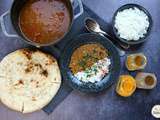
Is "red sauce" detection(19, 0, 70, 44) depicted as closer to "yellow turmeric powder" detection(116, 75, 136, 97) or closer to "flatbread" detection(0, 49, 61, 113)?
"flatbread" detection(0, 49, 61, 113)

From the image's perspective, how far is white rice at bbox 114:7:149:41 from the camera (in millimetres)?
1936

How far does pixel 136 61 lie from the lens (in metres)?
1.92

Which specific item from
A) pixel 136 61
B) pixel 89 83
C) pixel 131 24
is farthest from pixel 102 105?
pixel 131 24

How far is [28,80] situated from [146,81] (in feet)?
1.48

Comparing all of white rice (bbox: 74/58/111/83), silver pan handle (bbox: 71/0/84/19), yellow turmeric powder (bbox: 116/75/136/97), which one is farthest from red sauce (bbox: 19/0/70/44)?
yellow turmeric powder (bbox: 116/75/136/97)

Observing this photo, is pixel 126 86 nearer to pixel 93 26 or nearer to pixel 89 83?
pixel 89 83

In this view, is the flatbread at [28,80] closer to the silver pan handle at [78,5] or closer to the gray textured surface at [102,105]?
the gray textured surface at [102,105]

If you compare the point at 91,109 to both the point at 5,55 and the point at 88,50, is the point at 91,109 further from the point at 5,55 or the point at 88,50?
the point at 5,55

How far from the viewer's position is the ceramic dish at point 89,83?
6.29ft

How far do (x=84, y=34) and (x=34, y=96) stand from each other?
31 cm

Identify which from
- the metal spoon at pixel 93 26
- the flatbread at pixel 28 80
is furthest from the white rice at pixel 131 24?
the flatbread at pixel 28 80

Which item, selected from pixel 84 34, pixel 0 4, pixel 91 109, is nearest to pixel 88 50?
pixel 84 34

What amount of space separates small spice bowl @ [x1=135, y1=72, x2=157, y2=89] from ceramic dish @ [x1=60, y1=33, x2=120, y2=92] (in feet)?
0.29

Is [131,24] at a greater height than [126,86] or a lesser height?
greater
